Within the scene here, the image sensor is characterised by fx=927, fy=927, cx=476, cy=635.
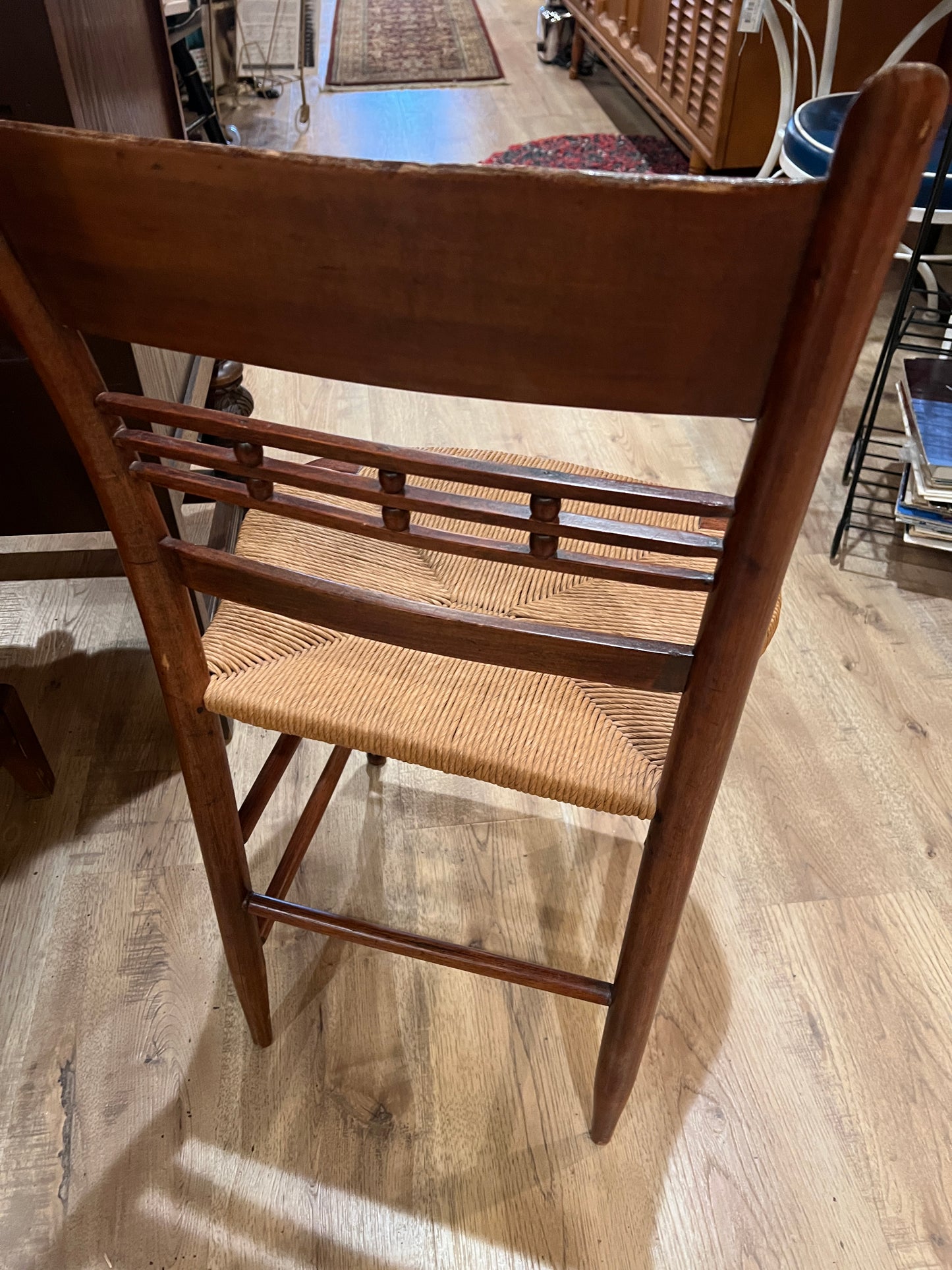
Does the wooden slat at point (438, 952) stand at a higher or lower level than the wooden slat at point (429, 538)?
lower

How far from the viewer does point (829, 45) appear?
2.00 meters

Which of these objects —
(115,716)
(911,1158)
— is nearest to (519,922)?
(911,1158)

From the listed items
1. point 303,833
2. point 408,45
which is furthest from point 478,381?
point 408,45

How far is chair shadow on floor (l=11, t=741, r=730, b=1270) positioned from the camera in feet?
2.79

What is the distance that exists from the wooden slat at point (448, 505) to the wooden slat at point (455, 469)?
0.01 metres

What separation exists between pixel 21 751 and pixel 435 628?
2.62 feet

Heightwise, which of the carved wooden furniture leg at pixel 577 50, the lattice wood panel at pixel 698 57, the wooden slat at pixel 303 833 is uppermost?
the lattice wood panel at pixel 698 57

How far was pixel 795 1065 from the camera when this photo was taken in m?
0.97

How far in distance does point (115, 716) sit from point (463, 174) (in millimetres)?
1117

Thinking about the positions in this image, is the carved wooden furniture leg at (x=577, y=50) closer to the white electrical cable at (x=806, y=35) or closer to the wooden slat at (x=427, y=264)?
the white electrical cable at (x=806, y=35)

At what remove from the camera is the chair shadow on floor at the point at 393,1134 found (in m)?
0.85

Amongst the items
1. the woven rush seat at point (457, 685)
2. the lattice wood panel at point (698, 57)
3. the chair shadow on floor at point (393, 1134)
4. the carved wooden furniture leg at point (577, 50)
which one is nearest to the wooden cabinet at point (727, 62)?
the lattice wood panel at point (698, 57)

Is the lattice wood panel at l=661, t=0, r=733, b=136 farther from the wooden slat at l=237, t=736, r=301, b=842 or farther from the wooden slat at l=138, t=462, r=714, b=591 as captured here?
the wooden slat at l=138, t=462, r=714, b=591

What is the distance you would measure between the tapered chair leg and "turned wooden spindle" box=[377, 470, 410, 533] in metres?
0.26
